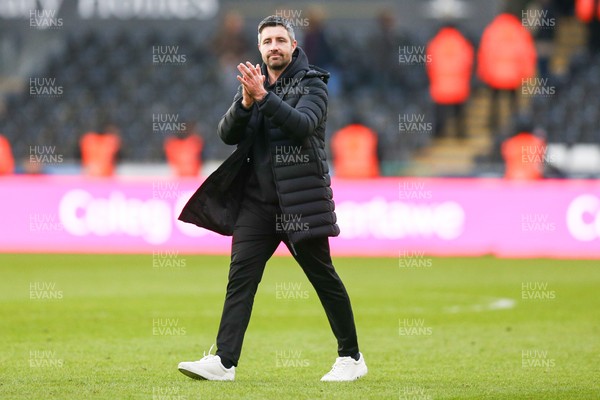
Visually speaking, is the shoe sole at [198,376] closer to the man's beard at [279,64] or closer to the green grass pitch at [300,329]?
the green grass pitch at [300,329]

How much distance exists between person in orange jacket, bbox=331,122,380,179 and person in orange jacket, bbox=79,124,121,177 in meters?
4.13

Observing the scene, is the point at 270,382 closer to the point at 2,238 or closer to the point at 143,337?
the point at 143,337

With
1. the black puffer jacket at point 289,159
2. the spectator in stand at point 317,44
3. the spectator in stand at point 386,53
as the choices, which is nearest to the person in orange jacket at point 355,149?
the spectator in stand at point 317,44

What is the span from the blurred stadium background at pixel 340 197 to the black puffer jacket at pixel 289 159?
3.25 feet

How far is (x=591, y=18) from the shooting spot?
957 inches

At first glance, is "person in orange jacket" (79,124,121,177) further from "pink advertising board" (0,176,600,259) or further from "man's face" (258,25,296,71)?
"man's face" (258,25,296,71)

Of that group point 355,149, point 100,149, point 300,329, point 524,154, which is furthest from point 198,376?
point 100,149

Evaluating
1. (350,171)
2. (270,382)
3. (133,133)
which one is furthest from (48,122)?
(270,382)

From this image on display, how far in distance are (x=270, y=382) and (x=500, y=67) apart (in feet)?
55.4

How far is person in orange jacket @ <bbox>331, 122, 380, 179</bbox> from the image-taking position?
2244 cm

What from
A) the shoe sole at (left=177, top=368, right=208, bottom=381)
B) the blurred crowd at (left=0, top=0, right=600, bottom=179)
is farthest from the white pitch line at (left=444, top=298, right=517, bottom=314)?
the blurred crowd at (left=0, top=0, right=600, bottom=179)

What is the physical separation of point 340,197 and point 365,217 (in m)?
0.48

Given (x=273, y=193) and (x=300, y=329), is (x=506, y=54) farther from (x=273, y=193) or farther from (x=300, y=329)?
(x=273, y=193)

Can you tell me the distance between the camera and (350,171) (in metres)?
22.2
